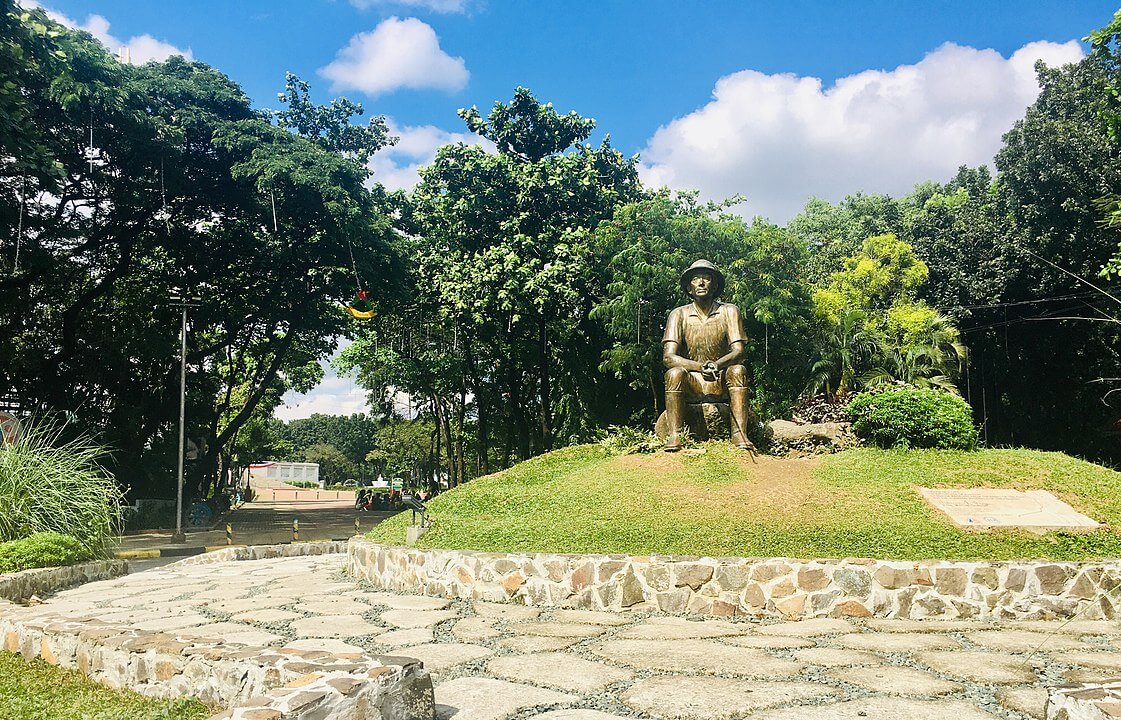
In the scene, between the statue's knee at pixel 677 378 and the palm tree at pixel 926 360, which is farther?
the palm tree at pixel 926 360

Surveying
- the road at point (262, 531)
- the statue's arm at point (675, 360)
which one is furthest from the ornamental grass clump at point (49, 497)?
the statue's arm at point (675, 360)

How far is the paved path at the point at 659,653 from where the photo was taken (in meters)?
4.70

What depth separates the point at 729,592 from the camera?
25.6 ft

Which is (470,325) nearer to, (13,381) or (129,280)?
(129,280)

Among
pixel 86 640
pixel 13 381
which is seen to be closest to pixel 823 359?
pixel 86 640

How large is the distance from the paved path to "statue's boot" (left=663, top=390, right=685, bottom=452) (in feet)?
16.2

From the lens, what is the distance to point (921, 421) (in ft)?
42.4

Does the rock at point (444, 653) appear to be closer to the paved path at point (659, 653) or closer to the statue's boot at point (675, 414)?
the paved path at point (659, 653)

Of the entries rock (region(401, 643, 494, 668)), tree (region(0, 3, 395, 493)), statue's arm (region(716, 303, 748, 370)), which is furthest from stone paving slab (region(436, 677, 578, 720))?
tree (region(0, 3, 395, 493))

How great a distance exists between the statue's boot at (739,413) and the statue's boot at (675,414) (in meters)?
0.72

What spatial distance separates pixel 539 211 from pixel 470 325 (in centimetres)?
461

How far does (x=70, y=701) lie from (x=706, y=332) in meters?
9.94

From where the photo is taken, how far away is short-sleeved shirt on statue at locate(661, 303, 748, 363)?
42.6 ft

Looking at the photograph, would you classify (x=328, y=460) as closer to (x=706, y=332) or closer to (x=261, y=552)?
(x=261, y=552)
